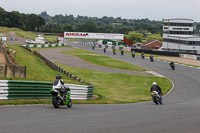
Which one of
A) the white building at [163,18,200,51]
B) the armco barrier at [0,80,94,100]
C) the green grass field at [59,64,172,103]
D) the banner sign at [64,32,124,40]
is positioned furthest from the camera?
the white building at [163,18,200,51]

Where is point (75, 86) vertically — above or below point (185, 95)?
above

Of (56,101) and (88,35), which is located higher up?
(88,35)

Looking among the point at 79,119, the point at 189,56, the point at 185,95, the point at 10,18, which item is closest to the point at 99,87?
the point at 185,95

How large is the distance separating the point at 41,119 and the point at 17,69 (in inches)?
445

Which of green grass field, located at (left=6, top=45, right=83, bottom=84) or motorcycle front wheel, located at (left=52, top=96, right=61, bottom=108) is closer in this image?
motorcycle front wheel, located at (left=52, top=96, right=61, bottom=108)

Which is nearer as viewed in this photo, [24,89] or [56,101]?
[56,101]

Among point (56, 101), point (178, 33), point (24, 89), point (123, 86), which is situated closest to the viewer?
point (56, 101)

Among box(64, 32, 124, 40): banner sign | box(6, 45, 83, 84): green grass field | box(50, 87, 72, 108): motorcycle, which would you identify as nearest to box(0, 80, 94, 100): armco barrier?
box(6, 45, 83, 84): green grass field

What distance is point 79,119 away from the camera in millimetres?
11516

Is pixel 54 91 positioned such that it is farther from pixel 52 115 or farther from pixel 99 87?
pixel 99 87

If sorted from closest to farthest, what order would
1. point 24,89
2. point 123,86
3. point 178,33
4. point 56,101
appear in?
point 56,101
point 24,89
point 123,86
point 178,33

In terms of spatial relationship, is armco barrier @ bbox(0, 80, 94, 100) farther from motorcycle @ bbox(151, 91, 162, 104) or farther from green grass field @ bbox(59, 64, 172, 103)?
green grass field @ bbox(59, 64, 172, 103)

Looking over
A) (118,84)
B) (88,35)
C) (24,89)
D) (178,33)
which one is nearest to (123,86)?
(118,84)

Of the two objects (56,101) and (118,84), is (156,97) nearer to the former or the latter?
(56,101)
